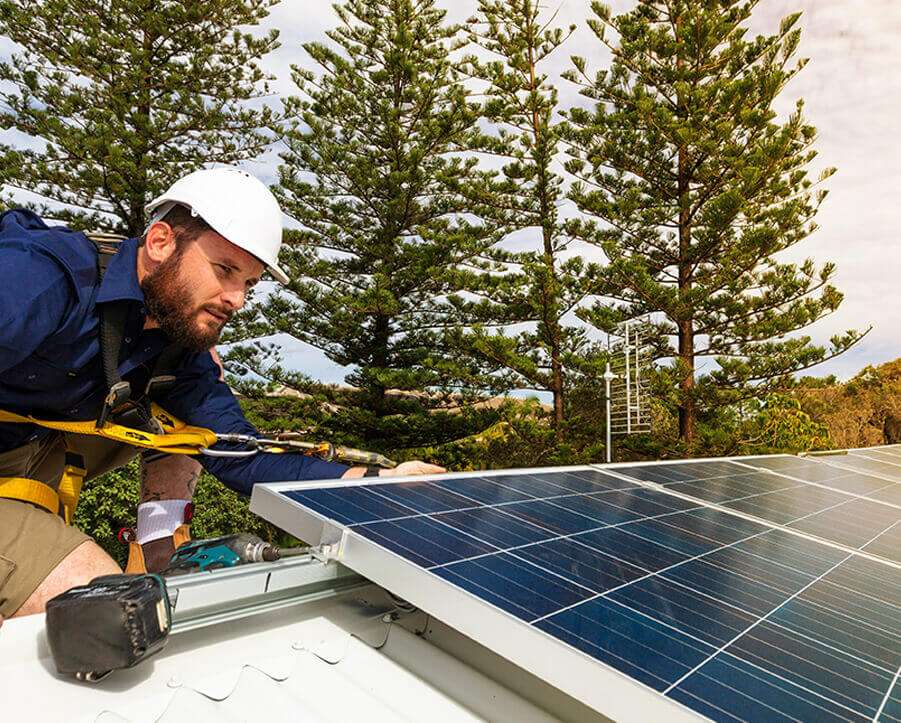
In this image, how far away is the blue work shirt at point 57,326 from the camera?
2209mm

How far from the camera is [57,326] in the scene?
93.0 inches

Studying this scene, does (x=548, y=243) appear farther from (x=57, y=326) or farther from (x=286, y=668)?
(x=286, y=668)

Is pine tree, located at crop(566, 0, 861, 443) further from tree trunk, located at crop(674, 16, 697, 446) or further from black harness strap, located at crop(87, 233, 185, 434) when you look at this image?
black harness strap, located at crop(87, 233, 185, 434)

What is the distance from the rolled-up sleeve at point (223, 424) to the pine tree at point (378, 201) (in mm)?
11913

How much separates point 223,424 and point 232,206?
1.12 metres

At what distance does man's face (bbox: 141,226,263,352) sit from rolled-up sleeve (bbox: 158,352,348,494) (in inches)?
16.8

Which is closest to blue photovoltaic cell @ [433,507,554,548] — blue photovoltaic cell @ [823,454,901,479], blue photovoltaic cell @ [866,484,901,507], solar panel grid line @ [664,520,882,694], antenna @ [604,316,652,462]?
solar panel grid line @ [664,520,882,694]

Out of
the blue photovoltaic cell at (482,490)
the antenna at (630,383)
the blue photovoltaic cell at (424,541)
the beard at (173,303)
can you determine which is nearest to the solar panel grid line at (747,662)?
the blue photovoltaic cell at (424,541)

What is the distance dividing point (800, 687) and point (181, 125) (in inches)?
666

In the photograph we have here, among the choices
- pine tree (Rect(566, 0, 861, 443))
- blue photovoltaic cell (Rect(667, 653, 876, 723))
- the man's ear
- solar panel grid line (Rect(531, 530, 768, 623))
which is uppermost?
pine tree (Rect(566, 0, 861, 443))

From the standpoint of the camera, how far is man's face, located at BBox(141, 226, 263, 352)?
2.72 meters

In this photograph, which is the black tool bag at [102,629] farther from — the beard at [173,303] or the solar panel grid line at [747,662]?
the beard at [173,303]

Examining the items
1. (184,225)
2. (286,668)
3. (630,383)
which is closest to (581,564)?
(286,668)

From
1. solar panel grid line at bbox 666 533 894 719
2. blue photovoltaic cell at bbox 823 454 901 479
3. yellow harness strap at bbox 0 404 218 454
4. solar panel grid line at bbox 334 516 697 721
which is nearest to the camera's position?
solar panel grid line at bbox 334 516 697 721
